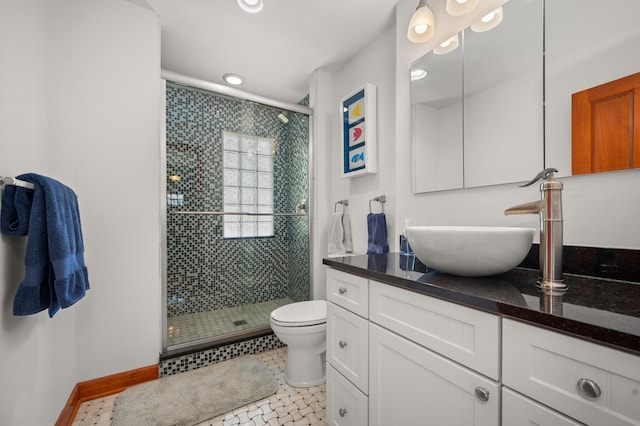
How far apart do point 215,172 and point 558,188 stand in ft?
7.59

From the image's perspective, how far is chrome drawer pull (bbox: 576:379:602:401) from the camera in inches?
19.5

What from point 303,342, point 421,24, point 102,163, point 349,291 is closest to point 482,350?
point 349,291

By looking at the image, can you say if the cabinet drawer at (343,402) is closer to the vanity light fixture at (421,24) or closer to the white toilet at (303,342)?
the white toilet at (303,342)

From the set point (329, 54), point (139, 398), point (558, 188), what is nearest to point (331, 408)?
point (139, 398)

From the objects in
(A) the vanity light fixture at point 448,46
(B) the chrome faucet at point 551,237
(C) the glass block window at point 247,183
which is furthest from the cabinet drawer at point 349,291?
(C) the glass block window at point 247,183

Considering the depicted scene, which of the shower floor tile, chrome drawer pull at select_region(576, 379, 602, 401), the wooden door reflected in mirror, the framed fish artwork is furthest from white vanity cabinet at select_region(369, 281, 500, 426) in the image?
the shower floor tile

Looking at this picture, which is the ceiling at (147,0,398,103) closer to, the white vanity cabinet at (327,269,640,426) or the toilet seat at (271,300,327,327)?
the white vanity cabinet at (327,269,640,426)

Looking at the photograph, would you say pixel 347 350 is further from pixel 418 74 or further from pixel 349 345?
pixel 418 74

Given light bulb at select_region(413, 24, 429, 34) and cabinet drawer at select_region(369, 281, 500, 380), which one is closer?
cabinet drawer at select_region(369, 281, 500, 380)

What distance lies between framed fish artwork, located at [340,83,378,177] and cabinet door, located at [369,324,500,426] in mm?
1257

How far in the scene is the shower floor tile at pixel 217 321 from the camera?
2.00m

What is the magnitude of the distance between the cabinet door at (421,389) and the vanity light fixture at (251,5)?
197 centimetres

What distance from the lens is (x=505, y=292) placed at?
0.73 m

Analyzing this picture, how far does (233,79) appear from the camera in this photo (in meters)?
2.60
